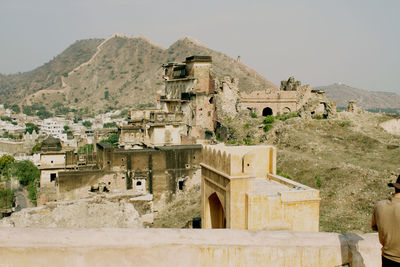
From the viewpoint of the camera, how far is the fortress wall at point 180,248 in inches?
133

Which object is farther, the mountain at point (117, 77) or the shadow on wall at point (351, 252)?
the mountain at point (117, 77)

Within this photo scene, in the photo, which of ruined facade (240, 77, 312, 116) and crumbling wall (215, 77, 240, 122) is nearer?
crumbling wall (215, 77, 240, 122)

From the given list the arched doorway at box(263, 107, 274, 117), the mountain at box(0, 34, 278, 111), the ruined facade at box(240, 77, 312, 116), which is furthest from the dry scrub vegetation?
the mountain at box(0, 34, 278, 111)

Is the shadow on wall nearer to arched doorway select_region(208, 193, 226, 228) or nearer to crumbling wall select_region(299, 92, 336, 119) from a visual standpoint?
arched doorway select_region(208, 193, 226, 228)

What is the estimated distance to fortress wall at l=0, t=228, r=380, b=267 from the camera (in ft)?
11.1

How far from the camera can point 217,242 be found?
3578mm

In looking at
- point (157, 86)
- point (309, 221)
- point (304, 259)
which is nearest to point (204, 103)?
point (309, 221)

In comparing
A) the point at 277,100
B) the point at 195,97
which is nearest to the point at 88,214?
the point at 195,97

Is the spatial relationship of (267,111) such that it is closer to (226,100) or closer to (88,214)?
(226,100)

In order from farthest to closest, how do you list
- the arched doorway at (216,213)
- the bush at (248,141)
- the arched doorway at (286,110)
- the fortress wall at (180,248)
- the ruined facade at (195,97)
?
1. the arched doorway at (286,110)
2. the ruined facade at (195,97)
3. the bush at (248,141)
4. the arched doorway at (216,213)
5. the fortress wall at (180,248)

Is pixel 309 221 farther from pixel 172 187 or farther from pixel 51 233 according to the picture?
pixel 172 187

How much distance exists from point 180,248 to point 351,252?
5.44 feet

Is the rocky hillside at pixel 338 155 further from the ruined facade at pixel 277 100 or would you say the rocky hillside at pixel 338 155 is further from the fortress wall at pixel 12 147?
the fortress wall at pixel 12 147

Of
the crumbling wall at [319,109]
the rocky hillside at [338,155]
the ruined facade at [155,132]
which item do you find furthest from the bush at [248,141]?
the ruined facade at [155,132]
